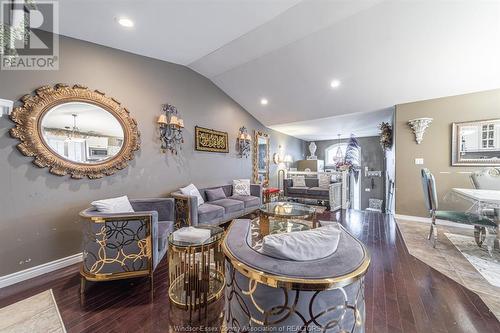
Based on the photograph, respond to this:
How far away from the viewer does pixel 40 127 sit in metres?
2.17

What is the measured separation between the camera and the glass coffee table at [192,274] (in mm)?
1539

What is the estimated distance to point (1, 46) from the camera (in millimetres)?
1284

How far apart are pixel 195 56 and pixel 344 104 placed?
11.0 ft

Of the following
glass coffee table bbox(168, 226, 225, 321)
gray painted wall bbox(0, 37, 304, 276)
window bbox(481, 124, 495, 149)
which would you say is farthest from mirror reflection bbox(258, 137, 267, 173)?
window bbox(481, 124, 495, 149)

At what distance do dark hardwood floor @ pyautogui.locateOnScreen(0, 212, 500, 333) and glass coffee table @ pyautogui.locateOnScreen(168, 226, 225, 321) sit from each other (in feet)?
0.33

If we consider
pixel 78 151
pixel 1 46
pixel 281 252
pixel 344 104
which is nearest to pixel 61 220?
pixel 78 151

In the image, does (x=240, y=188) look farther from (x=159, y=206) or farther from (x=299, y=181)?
(x=299, y=181)

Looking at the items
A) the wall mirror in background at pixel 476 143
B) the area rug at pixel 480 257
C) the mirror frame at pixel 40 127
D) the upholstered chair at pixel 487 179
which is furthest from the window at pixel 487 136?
the mirror frame at pixel 40 127

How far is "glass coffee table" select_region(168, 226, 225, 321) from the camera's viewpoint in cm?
154

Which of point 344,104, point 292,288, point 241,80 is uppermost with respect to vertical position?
point 241,80

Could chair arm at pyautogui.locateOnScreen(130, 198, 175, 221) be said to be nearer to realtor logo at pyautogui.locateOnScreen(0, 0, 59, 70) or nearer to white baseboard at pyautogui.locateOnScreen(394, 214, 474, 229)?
realtor logo at pyautogui.locateOnScreen(0, 0, 59, 70)

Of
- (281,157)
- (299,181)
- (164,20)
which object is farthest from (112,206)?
(281,157)

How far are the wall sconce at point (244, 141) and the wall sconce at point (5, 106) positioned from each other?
3771 mm

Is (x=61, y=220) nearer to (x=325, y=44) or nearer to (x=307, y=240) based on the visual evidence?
(x=307, y=240)
